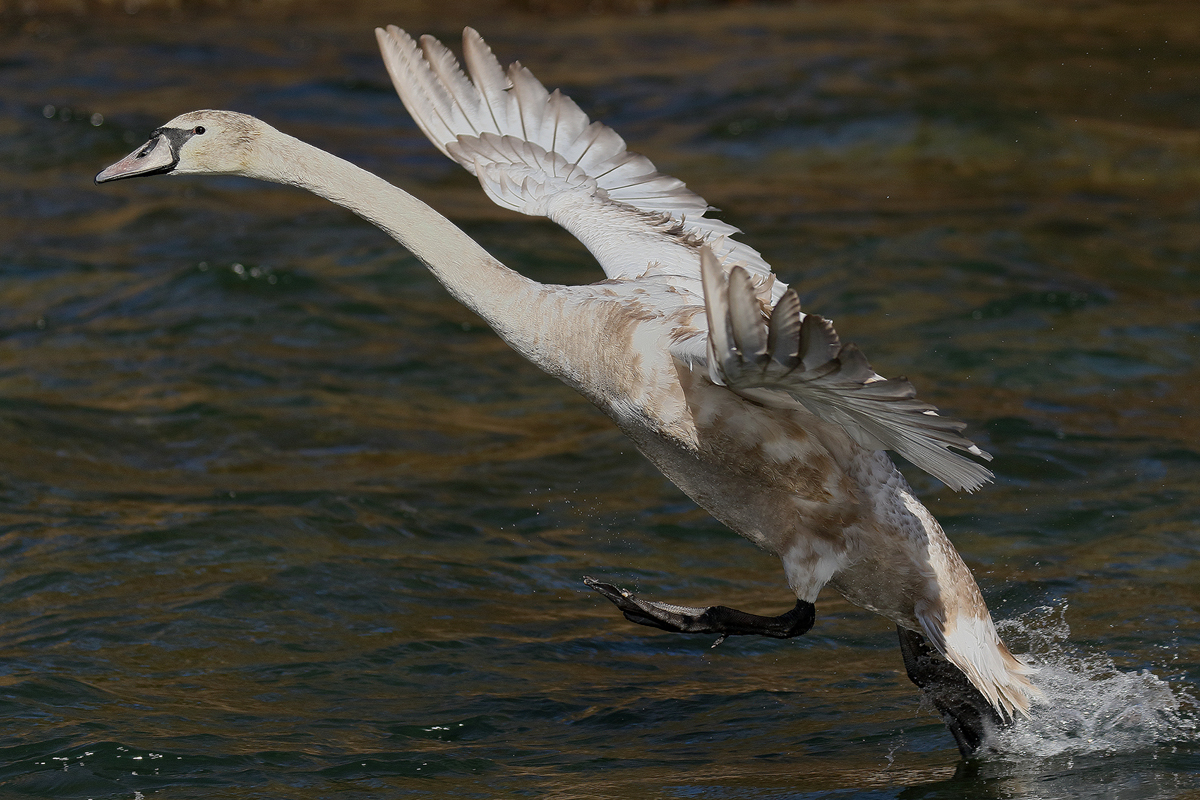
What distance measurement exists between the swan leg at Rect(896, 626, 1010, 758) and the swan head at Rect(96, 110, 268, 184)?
3088mm

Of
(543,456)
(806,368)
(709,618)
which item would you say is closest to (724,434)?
(709,618)

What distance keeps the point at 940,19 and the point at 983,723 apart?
47.6 ft

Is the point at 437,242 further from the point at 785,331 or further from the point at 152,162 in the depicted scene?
the point at 785,331

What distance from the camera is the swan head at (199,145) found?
5.50m

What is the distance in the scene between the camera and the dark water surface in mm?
5668

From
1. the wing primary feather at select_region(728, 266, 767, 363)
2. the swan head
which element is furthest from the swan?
the wing primary feather at select_region(728, 266, 767, 363)

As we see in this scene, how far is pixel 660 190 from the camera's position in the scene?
22.8 ft

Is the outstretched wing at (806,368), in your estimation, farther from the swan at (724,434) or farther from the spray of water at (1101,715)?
the spray of water at (1101,715)

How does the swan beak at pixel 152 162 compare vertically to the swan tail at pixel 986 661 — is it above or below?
above

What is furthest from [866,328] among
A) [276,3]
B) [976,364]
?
[276,3]

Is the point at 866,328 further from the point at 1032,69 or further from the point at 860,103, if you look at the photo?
the point at 1032,69

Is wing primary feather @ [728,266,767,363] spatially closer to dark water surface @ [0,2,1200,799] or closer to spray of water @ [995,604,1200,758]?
dark water surface @ [0,2,1200,799]

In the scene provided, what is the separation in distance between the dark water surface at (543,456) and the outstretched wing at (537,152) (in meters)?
1.79

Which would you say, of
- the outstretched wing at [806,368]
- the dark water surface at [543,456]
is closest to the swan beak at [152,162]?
the dark water surface at [543,456]
